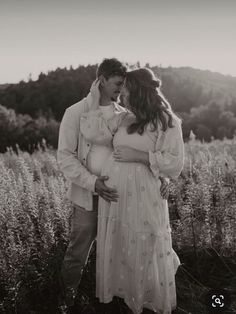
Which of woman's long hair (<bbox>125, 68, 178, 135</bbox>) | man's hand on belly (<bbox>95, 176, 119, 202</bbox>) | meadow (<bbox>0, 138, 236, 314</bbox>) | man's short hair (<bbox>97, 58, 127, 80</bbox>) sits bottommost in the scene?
meadow (<bbox>0, 138, 236, 314</bbox>)

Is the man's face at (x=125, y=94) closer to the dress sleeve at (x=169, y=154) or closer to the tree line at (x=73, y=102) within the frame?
the dress sleeve at (x=169, y=154)

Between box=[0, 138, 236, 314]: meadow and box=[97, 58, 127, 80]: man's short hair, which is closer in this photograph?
box=[97, 58, 127, 80]: man's short hair

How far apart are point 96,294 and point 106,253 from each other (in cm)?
45

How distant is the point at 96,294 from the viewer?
4312 mm

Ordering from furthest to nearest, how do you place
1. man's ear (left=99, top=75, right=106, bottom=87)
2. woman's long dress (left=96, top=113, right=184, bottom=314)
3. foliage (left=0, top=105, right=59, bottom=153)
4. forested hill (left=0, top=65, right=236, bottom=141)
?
1. forested hill (left=0, top=65, right=236, bottom=141)
2. foliage (left=0, top=105, right=59, bottom=153)
3. man's ear (left=99, top=75, right=106, bottom=87)
4. woman's long dress (left=96, top=113, right=184, bottom=314)

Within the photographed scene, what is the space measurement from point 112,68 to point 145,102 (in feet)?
1.36

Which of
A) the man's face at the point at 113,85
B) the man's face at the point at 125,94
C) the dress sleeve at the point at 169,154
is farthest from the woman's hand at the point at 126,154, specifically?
the man's face at the point at 113,85

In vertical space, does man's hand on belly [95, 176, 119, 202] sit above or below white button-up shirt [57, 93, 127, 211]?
below

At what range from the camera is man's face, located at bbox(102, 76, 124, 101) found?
4.09m

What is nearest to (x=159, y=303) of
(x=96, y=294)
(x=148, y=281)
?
(x=148, y=281)

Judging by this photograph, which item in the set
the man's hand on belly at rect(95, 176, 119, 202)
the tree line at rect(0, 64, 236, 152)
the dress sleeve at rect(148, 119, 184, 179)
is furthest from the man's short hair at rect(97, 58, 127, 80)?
the tree line at rect(0, 64, 236, 152)
